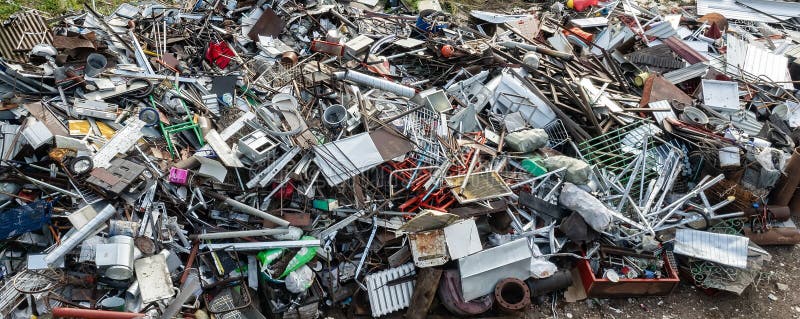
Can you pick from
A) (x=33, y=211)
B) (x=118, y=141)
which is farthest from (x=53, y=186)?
(x=118, y=141)

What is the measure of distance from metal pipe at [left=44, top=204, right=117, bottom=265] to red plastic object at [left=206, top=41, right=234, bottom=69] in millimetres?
4017

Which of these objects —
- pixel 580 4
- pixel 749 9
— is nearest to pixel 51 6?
pixel 580 4

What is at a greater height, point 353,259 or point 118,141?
point 118,141

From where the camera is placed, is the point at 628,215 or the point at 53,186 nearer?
the point at 53,186

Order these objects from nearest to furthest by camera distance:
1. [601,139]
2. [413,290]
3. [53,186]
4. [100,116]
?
[53,186]
[413,290]
[100,116]
[601,139]

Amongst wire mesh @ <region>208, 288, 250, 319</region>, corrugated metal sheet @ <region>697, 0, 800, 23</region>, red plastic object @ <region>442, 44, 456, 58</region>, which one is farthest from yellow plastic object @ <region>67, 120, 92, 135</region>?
corrugated metal sheet @ <region>697, 0, 800, 23</region>

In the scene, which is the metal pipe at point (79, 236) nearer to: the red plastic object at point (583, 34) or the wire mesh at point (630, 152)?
the wire mesh at point (630, 152)

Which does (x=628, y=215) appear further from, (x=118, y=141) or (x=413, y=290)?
(x=118, y=141)

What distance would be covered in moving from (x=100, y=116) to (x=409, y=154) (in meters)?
4.47

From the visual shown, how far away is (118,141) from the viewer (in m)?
7.08

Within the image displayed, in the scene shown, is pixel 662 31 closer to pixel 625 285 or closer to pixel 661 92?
pixel 661 92

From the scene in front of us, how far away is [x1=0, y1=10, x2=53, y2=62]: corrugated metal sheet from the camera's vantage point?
8414mm

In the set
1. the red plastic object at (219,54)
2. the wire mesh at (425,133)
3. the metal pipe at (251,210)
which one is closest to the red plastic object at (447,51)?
the wire mesh at (425,133)

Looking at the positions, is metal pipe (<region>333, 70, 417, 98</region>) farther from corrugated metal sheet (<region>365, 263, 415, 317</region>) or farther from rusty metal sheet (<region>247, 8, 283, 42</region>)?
corrugated metal sheet (<region>365, 263, 415, 317</region>)
